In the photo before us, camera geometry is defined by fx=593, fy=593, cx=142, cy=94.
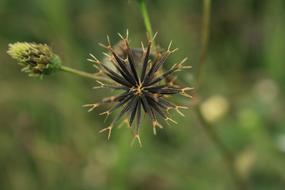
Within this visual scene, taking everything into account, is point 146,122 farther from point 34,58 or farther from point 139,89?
point 139,89

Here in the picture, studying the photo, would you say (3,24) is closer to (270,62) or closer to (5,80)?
→ (5,80)

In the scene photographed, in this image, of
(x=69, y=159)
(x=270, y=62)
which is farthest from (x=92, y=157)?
(x=270, y=62)

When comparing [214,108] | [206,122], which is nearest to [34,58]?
[206,122]

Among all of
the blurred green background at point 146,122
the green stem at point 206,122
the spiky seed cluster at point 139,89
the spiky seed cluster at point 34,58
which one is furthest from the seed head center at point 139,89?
the blurred green background at point 146,122

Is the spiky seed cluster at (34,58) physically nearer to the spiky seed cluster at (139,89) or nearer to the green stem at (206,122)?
the spiky seed cluster at (139,89)

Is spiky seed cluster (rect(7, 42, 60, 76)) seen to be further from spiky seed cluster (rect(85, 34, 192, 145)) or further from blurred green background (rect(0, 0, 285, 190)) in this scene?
blurred green background (rect(0, 0, 285, 190))
